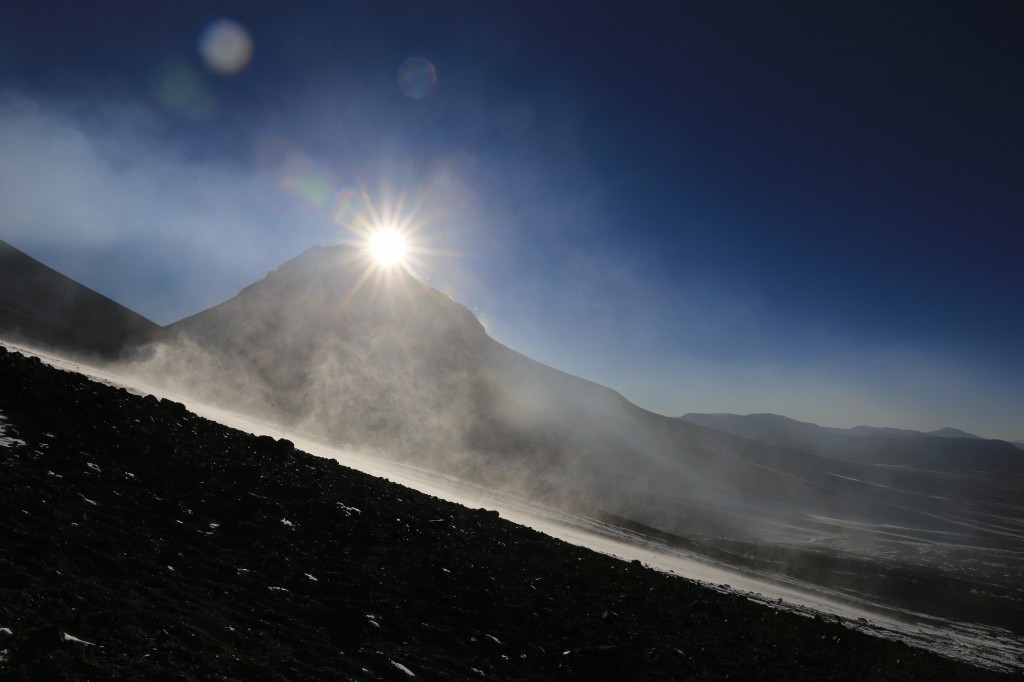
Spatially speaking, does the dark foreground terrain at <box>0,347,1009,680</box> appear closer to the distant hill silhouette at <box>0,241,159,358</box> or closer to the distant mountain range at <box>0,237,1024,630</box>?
the distant mountain range at <box>0,237,1024,630</box>

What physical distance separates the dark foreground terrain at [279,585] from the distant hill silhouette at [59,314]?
5339 cm

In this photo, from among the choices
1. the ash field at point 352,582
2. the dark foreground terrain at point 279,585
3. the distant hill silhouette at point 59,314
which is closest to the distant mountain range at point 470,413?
the distant hill silhouette at point 59,314

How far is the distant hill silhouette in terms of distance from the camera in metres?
61.3

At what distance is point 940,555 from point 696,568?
7020 cm

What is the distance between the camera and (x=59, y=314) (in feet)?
267

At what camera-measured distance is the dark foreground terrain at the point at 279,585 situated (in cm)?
574

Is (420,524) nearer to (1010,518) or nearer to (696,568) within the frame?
(696,568)

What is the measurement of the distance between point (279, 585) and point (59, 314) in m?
98.7

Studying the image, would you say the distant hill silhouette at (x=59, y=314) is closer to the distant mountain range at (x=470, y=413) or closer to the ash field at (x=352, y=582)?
the distant mountain range at (x=470, y=413)

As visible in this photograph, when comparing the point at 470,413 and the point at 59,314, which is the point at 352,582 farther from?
the point at 59,314

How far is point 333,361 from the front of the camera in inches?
3531

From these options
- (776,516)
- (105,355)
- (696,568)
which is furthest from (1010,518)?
(105,355)

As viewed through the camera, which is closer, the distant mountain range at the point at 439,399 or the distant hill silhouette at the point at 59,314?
the distant hill silhouette at the point at 59,314

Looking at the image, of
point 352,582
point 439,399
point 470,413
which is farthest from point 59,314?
point 352,582
